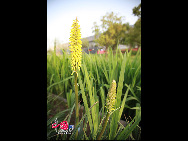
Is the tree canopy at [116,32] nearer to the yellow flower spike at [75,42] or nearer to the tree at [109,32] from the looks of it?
the tree at [109,32]

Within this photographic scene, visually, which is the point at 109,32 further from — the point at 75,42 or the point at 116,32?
the point at 75,42

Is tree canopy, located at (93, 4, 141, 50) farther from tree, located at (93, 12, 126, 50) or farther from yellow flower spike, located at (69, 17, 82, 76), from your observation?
yellow flower spike, located at (69, 17, 82, 76)

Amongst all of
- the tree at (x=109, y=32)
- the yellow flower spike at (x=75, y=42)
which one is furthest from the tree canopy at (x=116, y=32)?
the yellow flower spike at (x=75, y=42)

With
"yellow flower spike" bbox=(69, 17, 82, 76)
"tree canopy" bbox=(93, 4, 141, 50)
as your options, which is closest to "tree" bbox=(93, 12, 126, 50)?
"tree canopy" bbox=(93, 4, 141, 50)

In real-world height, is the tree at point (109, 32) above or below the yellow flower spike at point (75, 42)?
above

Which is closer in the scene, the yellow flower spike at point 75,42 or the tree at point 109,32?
the yellow flower spike at point 75,42

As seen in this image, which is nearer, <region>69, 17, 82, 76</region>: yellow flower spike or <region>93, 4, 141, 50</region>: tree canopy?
<region>69, 17, 82, 76</region>: yellow flower spike

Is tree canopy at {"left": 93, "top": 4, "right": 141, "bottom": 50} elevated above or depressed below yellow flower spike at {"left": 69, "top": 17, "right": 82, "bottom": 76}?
above

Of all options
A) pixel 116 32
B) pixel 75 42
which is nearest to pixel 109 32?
pixel 116 32
